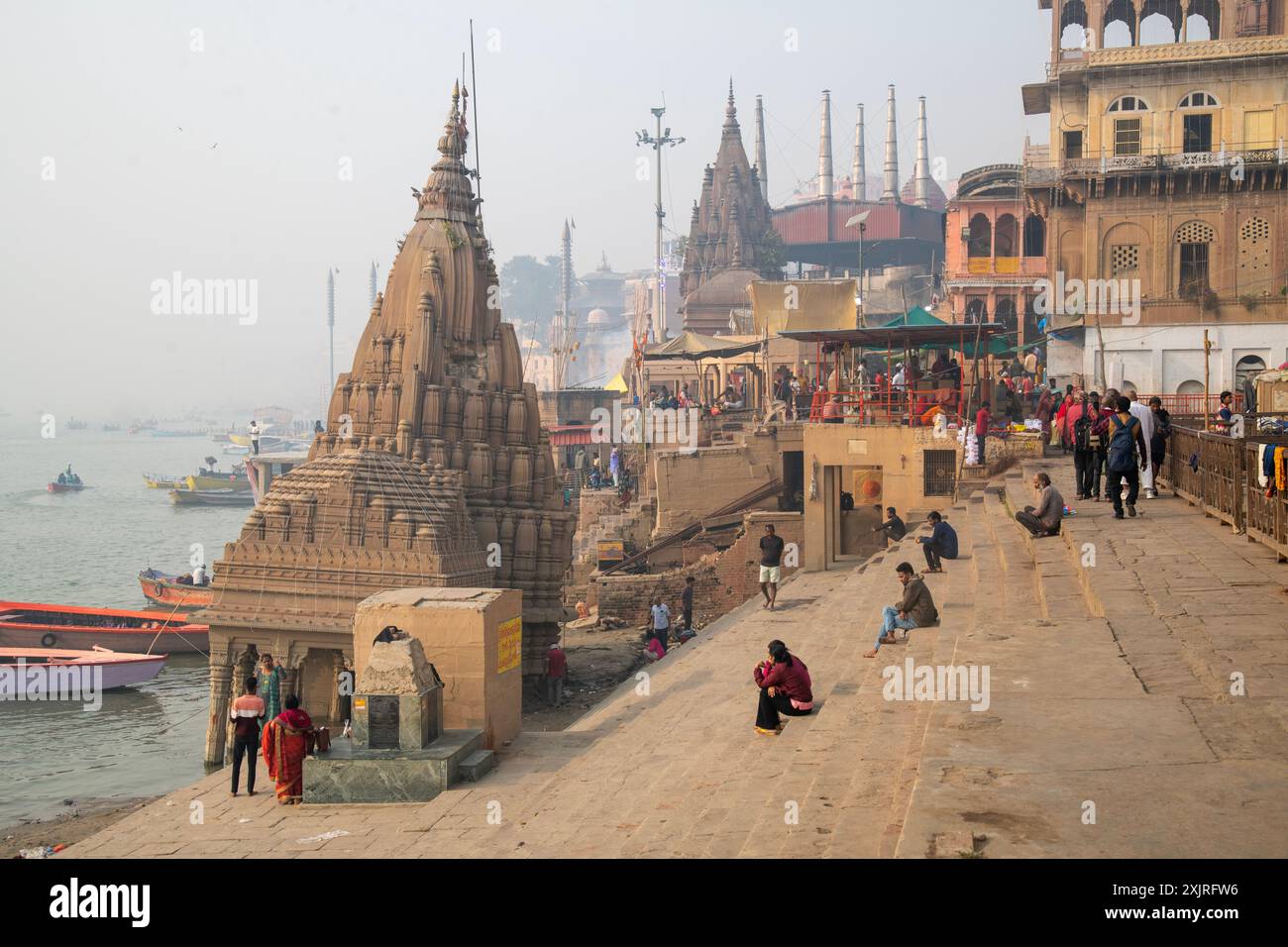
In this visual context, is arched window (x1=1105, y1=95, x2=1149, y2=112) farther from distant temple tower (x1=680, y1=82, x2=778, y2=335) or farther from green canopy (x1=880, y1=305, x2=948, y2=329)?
distant temple tower (x1=680, y1=82, x2=778, y2=335)

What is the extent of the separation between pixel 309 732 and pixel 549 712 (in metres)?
10.1

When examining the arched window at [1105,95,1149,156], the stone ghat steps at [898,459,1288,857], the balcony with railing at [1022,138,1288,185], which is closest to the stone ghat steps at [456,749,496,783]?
the stone ghat steps at [898,459,1288,857]

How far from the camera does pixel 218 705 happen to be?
19.7 meters

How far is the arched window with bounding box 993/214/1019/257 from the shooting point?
48.5 m

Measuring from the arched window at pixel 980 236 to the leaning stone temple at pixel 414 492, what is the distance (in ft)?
87.7

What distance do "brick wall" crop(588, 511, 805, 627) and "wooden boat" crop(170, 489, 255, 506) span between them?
84.3m

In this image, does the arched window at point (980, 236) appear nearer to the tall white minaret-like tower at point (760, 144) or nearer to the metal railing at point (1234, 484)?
the metal railing at point (1234, 484)

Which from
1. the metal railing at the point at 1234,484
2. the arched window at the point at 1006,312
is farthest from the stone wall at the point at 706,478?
the arched window at the point at 1006,312

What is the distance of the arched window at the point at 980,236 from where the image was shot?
1918 inches

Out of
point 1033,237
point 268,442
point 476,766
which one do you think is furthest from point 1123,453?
point 268,442

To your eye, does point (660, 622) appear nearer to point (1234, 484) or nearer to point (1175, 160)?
point (1234, 484)
